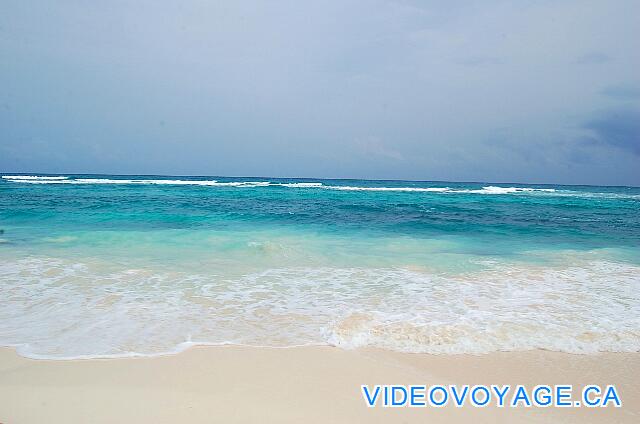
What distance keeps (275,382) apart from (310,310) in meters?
1.89

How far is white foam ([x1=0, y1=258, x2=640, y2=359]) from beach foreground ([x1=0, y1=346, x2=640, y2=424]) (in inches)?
8.9

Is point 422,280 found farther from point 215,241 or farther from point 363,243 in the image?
point 215,241

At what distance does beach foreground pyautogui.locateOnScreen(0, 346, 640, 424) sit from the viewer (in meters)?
2.94

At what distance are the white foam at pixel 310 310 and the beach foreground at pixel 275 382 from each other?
226 millimetres

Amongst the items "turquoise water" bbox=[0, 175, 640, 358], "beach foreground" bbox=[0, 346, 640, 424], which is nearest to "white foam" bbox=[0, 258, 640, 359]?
"turquoise water" bbox=[0, 175, 640, 358]

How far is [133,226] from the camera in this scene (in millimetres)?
12492

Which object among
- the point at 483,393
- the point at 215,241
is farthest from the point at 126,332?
the point at 215,241

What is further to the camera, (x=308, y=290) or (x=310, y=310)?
(x=308, y=290)

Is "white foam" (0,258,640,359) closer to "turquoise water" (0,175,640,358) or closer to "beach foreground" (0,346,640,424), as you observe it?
"turquoise water" (0,175,640,358)

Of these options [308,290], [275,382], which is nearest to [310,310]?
[308,290]

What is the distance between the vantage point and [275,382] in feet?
11.1

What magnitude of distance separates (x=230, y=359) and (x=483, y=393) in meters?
2.32

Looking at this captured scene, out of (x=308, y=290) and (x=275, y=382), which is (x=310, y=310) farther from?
(x=275, y=382)

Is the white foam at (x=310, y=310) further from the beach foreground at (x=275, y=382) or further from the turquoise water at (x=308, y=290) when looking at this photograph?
the beach foreground at (x=275, y=382)
